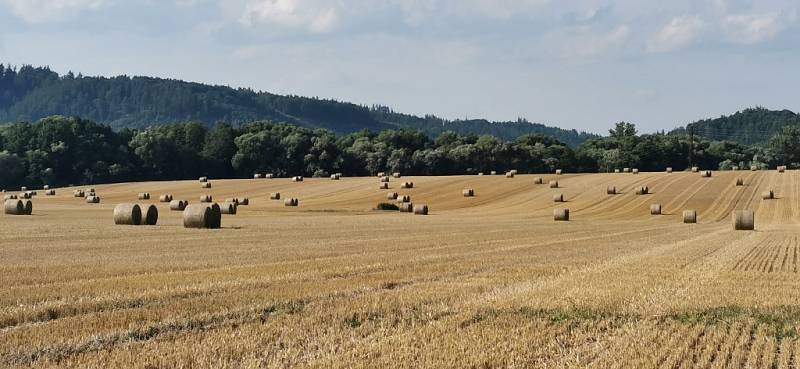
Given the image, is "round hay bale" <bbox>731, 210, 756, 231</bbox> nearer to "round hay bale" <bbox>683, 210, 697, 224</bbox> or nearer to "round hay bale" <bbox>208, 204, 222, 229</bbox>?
"round hay bale" <bbox>683, 210, 697, 224</bbox>

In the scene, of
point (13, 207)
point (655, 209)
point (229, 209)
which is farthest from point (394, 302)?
point (655, 209)

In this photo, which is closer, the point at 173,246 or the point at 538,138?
the point at 173,246

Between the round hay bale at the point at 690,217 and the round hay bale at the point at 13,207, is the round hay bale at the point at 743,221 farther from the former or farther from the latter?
the round hay bale at the point at 13,207

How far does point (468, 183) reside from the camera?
81625mm

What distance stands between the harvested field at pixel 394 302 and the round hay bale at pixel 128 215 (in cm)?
793

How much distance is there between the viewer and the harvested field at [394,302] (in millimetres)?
9297

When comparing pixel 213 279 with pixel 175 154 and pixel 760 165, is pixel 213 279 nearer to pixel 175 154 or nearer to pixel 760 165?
pixel 175 154

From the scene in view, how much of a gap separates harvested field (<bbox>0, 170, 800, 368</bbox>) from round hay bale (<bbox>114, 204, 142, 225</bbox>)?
7932 millimetres

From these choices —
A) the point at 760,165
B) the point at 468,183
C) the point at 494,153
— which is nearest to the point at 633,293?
the point at 468,183

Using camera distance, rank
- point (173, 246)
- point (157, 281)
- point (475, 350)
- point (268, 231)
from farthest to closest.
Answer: point (268, 231) → point (173, 246) → point (157, 281) → point (475, 350)

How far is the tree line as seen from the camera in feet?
395

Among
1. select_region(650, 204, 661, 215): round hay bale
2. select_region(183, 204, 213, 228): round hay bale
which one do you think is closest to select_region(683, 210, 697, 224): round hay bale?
select_region(650, 204, 661, 215): round hay bale

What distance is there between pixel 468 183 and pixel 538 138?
7328 centimetres

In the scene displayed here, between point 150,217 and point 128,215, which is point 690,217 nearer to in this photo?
point 150,217
